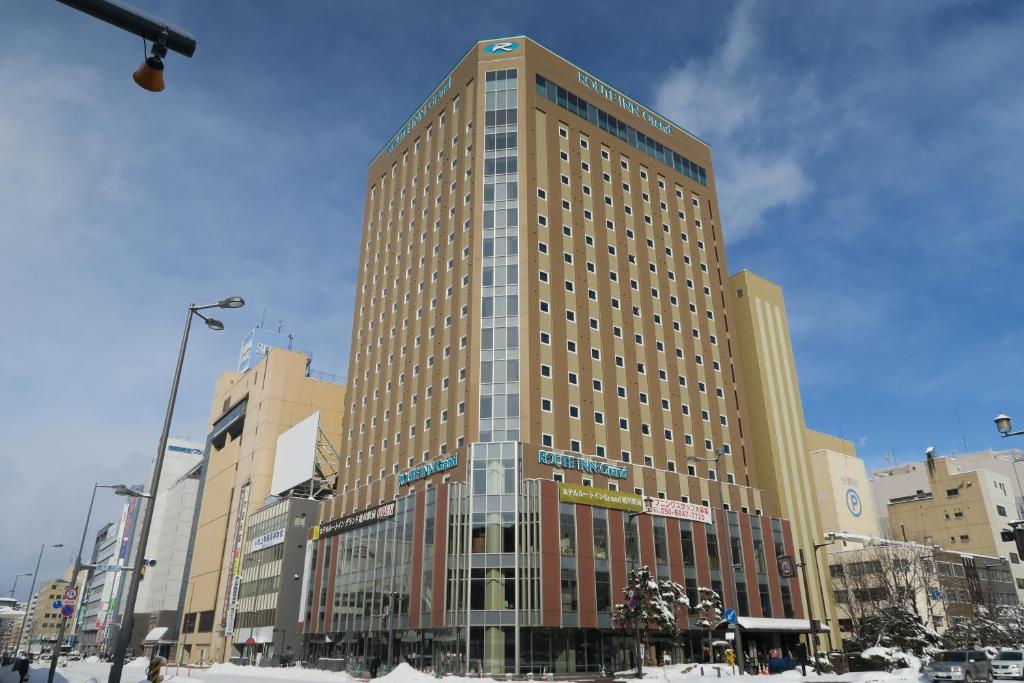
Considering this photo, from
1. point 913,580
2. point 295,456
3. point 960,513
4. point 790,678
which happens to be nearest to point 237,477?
point 295,456

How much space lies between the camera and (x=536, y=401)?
6272cm

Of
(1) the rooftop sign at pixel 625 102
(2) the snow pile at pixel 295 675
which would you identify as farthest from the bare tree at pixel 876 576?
(1) the rooftop sign at pixel 625 102

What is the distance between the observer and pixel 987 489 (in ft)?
407

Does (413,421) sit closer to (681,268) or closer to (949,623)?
(681,268)

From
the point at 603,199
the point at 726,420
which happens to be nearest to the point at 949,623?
the point at 726,420

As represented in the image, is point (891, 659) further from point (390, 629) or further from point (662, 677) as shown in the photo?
point (390, 629)

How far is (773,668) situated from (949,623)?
6134 centimetres

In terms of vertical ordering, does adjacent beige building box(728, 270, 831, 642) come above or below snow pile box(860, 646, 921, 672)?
above

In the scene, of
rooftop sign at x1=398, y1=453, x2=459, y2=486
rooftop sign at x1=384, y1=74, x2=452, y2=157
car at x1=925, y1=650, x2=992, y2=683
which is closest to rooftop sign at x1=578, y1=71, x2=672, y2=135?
rooftop sign at x1=384, y1=74, x2=452, y2=157

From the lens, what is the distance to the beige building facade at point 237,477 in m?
102

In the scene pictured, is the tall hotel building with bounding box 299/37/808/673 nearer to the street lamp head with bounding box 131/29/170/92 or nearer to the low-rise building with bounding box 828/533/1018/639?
the low-rise building with bounding box 828/533/1018/639

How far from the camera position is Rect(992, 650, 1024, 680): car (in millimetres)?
38969

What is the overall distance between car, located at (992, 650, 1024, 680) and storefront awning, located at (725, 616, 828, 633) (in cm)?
2496

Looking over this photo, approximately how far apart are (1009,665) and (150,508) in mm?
44685
